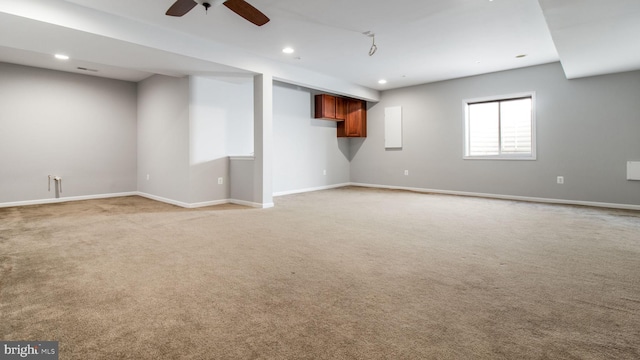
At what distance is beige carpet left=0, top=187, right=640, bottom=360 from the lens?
1.56m

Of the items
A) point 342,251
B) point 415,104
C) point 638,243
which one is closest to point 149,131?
point 342,251

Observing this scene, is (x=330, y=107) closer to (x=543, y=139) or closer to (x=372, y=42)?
(x=372, y=42)

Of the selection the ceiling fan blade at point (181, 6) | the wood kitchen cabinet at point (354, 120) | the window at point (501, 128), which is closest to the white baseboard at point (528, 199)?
the window at point (501, 128)

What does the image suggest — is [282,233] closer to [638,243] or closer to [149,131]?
[638,243]

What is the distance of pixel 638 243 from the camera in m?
3.23

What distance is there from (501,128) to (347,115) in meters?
3.51

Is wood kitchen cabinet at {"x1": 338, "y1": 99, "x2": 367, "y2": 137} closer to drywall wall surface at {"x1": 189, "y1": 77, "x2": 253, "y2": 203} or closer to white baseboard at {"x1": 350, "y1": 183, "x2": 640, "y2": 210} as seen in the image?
white baseboard at {"x1": 350, "y1": 183, "x2": 640, "y2": 210}

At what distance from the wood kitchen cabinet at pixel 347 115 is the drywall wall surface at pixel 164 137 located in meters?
3.28

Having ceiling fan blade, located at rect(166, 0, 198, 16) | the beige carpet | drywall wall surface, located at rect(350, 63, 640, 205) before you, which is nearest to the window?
drywall wall surface, located at rect(350, 63, 640, 205)

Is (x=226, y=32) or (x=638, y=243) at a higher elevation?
(x=226, y=32)

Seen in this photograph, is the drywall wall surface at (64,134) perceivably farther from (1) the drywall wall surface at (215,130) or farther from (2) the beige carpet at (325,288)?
(1) the drywall wall surface at (215,130)

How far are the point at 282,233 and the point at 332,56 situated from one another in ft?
10.2

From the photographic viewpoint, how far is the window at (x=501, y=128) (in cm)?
620

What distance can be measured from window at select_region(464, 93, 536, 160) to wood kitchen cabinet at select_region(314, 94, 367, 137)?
2541 mm
